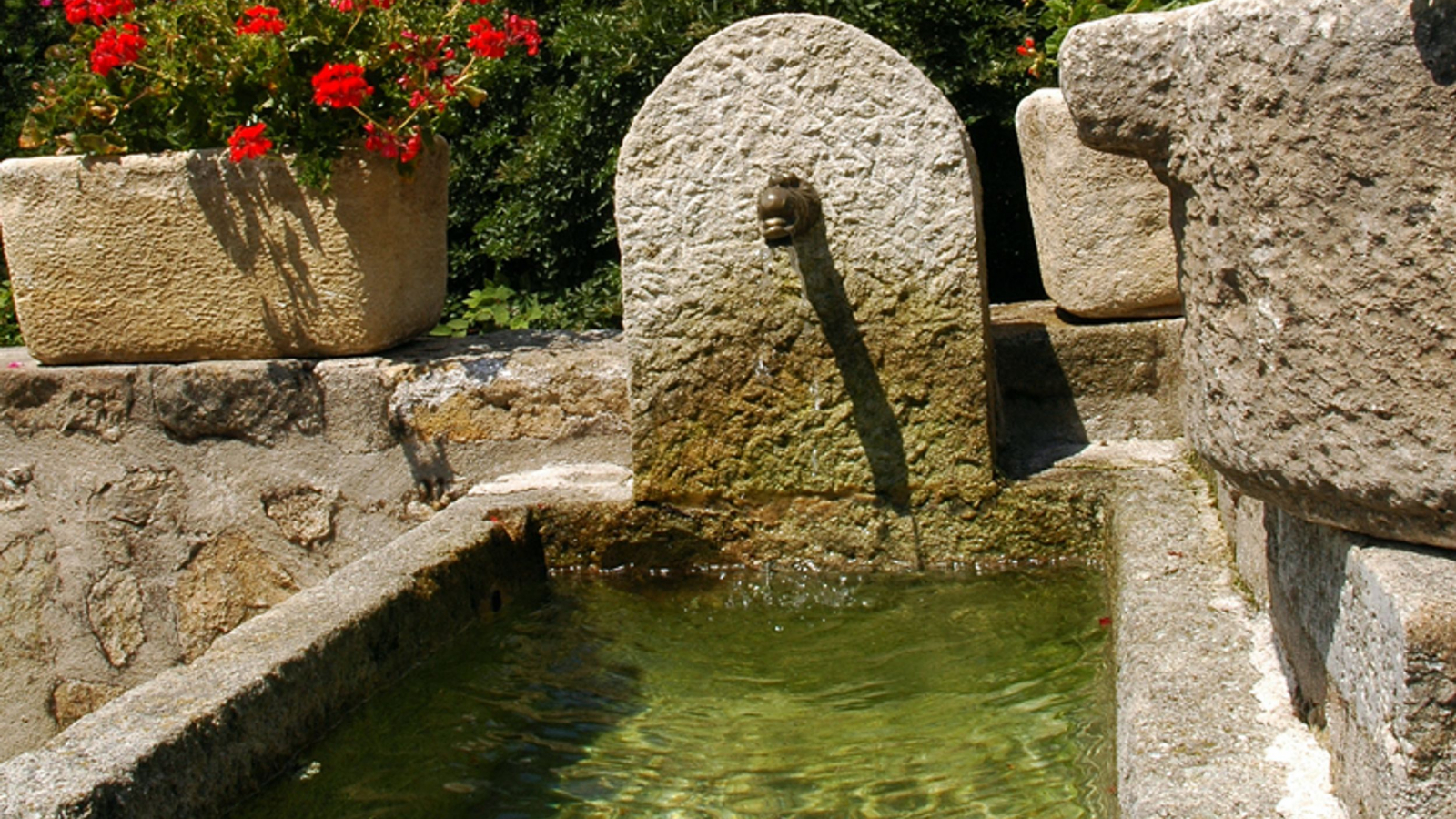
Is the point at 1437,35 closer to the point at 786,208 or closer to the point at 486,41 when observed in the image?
the point at 786,208

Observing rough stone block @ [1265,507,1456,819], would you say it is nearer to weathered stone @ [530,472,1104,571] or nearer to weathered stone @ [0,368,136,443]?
weathered stone @ [530,472,1104,571]

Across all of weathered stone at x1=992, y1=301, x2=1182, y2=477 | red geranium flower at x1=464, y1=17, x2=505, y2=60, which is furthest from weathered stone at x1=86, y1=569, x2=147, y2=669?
weathered stone at x1=992, y1=301, x2=1182, y2=477

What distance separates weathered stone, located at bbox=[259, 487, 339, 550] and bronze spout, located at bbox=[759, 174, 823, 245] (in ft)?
4.40

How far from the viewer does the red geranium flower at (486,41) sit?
11.1 feet

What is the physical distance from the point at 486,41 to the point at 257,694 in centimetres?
191

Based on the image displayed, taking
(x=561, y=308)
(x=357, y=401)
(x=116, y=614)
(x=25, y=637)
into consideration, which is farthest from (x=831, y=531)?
(x=561, y=308)

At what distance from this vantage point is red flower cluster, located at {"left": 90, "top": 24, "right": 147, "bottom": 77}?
3.36 metres

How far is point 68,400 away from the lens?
359 centimetres

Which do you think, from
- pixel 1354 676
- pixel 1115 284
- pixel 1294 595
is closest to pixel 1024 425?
pixel 1115 284

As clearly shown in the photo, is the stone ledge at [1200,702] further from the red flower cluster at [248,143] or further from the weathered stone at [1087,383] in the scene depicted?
the red flower cluster at [248,143]

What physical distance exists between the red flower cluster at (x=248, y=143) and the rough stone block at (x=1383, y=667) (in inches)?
97.6

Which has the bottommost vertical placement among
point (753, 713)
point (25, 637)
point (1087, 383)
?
point (25, 637)

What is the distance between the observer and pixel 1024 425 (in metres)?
3.53

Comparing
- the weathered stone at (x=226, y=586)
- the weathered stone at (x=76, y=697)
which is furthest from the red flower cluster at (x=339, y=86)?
→ the weathered stone at (x=76, y=697)
